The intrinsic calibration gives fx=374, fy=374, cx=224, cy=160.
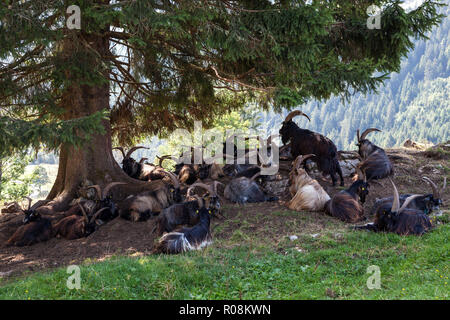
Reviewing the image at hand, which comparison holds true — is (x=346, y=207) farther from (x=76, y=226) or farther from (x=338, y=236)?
(x=76, y=226)

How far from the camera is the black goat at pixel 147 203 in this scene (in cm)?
884

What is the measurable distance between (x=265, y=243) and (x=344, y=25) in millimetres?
5886

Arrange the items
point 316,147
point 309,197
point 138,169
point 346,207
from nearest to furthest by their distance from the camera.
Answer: point 346,207 < point 309,197 < point 316,147 < point 138,169

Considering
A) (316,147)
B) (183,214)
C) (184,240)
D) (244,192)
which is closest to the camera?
(184,240)

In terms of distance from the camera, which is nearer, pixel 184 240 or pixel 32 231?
pixel 184 240

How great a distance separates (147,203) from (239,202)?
2.31 metres

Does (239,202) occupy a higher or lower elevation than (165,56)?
lower

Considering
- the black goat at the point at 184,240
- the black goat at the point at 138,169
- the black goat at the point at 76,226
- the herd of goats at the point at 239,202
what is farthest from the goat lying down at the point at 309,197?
the black goat at the point at 138,169

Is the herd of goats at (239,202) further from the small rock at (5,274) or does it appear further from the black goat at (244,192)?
the small rock at (5,274)

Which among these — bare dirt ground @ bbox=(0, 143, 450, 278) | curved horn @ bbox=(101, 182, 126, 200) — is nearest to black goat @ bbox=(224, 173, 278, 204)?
bare dirt ground @ bbox=(0, 143, 450, 278)

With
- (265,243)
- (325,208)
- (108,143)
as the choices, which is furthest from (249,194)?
(108,143)

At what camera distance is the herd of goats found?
686 cm

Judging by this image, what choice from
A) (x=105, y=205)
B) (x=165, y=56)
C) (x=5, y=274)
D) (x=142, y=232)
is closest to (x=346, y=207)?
(x=142, y=232)

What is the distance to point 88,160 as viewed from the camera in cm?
992
